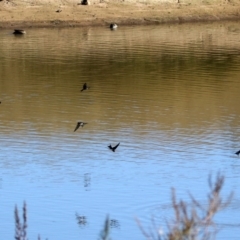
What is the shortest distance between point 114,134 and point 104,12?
23.0 m

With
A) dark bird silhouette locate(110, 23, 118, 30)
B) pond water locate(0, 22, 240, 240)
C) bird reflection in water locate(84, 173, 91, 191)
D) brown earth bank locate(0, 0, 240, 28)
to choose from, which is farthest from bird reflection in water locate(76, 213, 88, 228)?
dark bird silhouette locate(110, 23, 118, 30)

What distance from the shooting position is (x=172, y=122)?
1673cm

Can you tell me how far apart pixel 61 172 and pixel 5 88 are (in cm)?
906

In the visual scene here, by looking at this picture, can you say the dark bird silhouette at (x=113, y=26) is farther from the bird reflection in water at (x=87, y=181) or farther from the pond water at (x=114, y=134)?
the bird reflection in water at (x=87, y=181)

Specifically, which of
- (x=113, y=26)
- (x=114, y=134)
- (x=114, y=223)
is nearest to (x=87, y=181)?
(x=114, y=223)

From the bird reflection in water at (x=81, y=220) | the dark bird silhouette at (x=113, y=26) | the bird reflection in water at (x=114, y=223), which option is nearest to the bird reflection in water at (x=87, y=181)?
the bird reflection in water at (x=81, y=220)

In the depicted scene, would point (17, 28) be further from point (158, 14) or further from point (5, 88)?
point (5, 88)

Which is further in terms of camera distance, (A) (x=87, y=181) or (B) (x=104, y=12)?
(B) (x=104, y=12)

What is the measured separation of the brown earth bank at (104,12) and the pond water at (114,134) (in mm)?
6592

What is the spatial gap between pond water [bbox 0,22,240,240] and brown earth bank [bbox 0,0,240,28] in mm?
6592

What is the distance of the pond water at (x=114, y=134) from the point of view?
10.7 meters

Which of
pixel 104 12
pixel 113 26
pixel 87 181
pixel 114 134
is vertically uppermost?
pixel 104 12

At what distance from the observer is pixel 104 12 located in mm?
37875

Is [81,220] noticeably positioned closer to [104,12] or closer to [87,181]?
[87,181]
